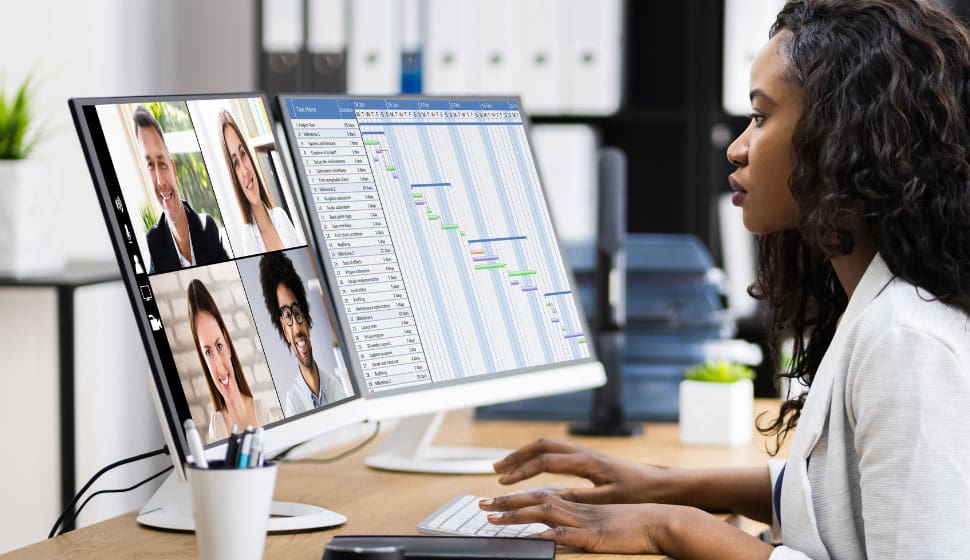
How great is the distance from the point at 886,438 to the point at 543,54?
202cm

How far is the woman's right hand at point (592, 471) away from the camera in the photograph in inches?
52.2

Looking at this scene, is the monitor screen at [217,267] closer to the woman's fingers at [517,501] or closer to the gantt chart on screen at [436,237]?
the gantt chart on screen at [436,237]

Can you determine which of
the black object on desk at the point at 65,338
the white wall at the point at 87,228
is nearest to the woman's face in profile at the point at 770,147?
the black object on desk at the point at 65,338

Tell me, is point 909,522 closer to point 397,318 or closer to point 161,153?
point 397,318

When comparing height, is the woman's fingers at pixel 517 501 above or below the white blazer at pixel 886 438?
below

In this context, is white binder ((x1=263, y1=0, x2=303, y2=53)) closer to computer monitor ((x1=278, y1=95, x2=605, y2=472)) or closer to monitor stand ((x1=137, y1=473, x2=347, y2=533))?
computer monitor ((x1=278, y1=95, x2=605, y2=472))

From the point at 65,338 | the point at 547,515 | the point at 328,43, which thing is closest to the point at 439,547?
the point at 547,515

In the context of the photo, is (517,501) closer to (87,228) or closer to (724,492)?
(724,492)

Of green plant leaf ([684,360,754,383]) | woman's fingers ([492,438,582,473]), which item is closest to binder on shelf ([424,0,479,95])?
green plant leaf ([684,360,754,383])

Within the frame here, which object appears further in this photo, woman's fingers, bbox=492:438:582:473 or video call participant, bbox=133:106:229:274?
woman's fingers, bbox=492:438:582:473

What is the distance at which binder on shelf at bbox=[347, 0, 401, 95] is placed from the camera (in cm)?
293

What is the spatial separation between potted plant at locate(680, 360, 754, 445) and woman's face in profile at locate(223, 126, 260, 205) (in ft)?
2.54

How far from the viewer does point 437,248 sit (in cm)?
141

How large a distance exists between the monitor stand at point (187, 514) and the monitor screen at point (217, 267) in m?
0.09
